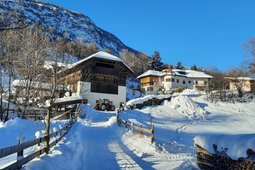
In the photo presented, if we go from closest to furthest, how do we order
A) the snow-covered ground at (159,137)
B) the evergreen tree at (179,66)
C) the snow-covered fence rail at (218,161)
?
the snow-covered fence rail at (218,161), the snow-covered ground at (159,137), the evergreen tree at (179,66)

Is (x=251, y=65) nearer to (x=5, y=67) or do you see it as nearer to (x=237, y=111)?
(x=237, y=111)

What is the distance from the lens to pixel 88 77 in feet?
186

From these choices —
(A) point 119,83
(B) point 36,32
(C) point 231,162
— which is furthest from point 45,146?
(A) point 119,83

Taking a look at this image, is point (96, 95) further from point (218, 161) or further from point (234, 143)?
point (234, 143)

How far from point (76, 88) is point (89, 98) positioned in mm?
3093

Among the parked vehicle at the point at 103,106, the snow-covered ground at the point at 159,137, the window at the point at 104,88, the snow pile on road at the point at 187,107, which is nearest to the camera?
the snow-covered ground at the point at 159,137

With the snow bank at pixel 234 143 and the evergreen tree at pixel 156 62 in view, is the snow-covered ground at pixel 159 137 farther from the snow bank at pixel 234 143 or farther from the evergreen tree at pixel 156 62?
the evergreen tree at pixel 156 62

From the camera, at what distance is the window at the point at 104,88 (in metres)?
58.4

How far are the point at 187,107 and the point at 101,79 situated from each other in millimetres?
19119

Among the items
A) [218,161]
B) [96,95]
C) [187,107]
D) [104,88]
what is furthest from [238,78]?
[218,161]

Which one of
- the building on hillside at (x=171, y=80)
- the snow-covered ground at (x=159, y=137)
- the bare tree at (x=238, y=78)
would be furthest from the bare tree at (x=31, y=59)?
the building on hillside at (x=171, y=80)

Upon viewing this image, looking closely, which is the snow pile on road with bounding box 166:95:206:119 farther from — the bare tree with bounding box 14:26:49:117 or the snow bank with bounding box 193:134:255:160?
the snow bank with bounding box 193:134:255:160

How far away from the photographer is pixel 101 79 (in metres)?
59.6

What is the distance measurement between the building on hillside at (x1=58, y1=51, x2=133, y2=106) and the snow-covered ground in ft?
40.4
